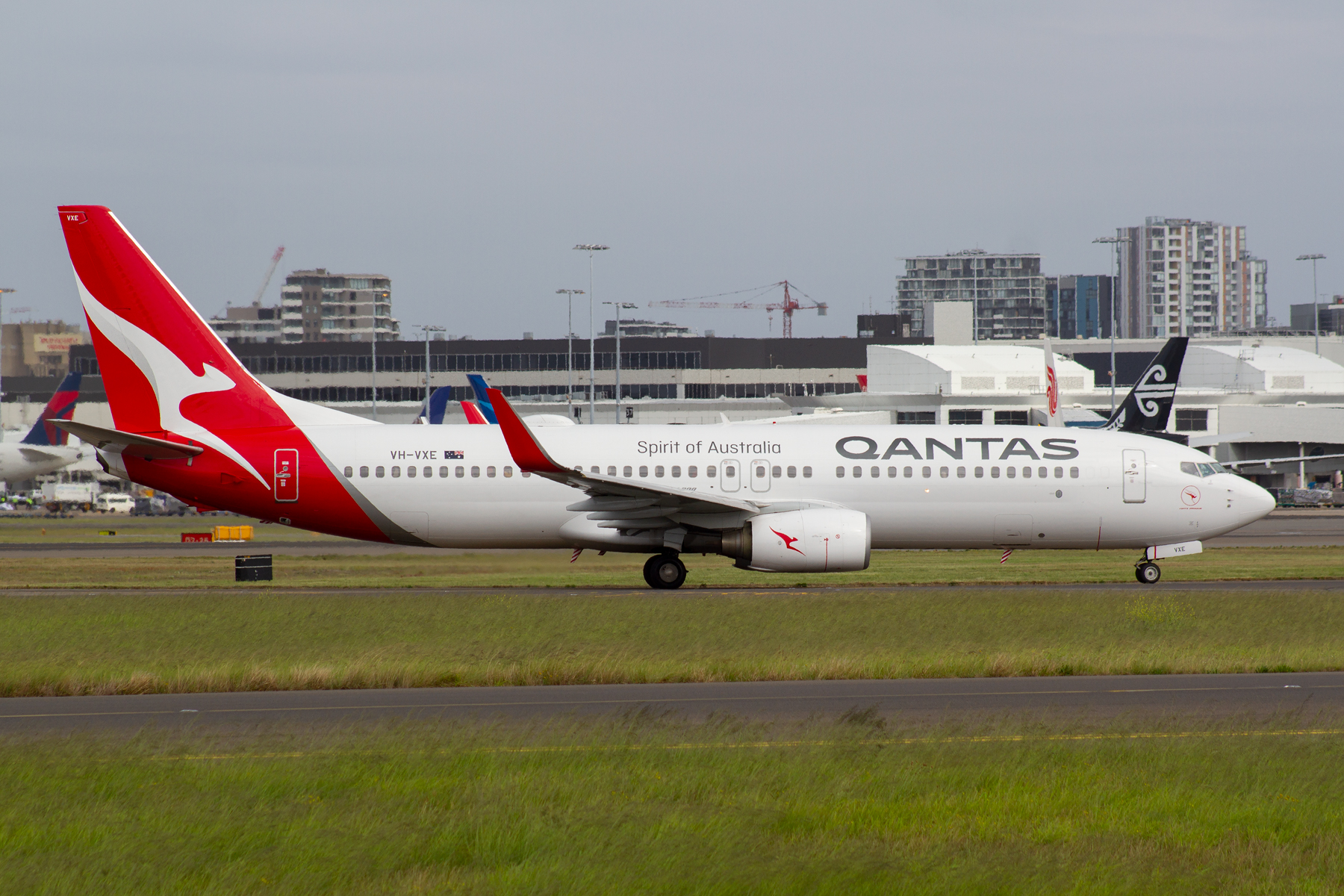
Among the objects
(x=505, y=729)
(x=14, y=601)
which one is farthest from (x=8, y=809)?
(x=14, y=601)

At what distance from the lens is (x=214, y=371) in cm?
3148

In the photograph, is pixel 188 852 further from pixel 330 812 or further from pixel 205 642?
pixel 205 642

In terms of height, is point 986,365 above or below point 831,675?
above

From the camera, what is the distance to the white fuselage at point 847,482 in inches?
1228

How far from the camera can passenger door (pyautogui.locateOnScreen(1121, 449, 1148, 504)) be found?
31891 millimetres

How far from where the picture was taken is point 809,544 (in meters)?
29.2

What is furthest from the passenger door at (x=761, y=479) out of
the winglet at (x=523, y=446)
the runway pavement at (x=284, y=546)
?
the runway pavement at (x=284, y=546)

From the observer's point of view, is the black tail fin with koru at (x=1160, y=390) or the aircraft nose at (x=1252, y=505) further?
the black tail fin with koru at (x=1160, y=390)

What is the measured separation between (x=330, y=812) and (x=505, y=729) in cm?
398

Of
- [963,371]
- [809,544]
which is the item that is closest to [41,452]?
[809,544]

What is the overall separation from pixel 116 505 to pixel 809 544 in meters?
83.5

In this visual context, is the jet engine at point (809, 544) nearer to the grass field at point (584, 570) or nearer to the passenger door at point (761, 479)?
the passenger door at point (761, 479)

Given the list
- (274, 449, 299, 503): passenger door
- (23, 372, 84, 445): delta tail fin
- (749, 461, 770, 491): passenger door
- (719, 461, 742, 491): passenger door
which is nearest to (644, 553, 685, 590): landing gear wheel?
(719, 461, 742, 491): passenger door

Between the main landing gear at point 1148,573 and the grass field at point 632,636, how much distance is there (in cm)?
302
